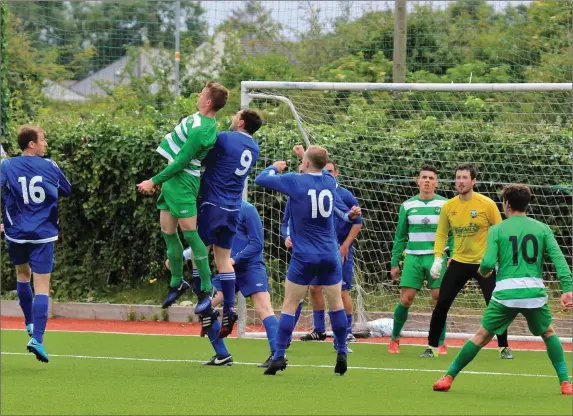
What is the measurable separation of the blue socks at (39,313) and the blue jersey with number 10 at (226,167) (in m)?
1.96

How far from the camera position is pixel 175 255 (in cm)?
1054

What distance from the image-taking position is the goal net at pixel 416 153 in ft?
50.7

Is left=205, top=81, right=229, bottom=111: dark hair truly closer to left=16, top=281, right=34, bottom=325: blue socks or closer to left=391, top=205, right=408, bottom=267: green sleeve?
left=16, top=281, right=34, bottom=325: blue socks

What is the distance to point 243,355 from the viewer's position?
1258cm

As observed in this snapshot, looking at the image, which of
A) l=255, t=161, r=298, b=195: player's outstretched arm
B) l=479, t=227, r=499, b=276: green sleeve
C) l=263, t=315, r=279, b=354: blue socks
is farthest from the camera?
l=263, t=315, r=279, b=354: blue socks

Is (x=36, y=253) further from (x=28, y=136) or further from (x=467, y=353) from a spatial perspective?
(x=467, y=353)

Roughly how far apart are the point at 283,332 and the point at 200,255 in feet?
3.58

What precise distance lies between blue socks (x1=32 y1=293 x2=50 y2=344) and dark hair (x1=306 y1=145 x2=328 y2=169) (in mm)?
3084

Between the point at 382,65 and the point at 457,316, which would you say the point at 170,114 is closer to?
the point at 382,65

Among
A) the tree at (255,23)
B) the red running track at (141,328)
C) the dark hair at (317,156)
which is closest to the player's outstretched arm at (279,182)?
the dark hair at (317,156)

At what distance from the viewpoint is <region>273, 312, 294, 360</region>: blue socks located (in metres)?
10.3

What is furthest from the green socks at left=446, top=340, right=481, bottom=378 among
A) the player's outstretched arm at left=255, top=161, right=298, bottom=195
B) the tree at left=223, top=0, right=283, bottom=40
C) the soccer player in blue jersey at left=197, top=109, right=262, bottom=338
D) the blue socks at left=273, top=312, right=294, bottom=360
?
the tree at left=223, top=0, right=283, bottom=40

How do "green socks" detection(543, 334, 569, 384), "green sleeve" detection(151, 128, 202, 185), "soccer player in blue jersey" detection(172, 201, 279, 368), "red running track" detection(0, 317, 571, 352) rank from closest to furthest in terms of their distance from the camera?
"green socks" detection(543, 334, 569, 384) < "green sleeve" detection(151, 128, 202, 185) < "soccer player in blue jersey" detection(172, 201, 279, 368) < "red running track" detection(0, 317, 571, 352)

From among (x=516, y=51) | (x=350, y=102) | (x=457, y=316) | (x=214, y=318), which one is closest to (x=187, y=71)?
(x=516, y=51)
